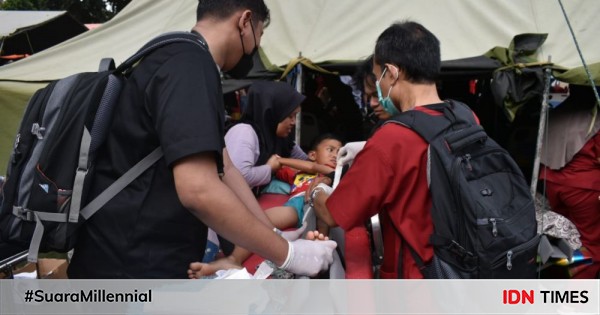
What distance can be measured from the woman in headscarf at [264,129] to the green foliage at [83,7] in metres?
17.5

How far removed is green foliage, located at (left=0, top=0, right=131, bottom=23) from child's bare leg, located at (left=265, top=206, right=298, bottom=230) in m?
18.3

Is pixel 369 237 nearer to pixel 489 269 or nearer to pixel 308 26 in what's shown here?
pixel 489 269

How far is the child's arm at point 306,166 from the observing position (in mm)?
3645

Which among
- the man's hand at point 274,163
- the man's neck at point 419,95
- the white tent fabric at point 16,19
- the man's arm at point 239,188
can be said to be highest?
the white tent fabric at point 16,19

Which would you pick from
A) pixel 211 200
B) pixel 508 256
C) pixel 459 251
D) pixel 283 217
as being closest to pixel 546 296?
pixel 508 256

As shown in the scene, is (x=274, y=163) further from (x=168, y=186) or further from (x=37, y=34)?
(x=37, y=34)

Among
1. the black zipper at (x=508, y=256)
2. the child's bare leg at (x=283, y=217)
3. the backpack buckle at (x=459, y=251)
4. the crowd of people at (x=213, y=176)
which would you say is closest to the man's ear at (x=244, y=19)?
the crowd of people at (x=213, y=176)

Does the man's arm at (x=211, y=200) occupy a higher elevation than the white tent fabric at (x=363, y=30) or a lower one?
lower

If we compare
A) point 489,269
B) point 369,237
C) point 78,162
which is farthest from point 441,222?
point 78,162

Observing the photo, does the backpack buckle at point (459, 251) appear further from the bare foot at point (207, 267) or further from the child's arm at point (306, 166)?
the child's arm at point (306, 166)

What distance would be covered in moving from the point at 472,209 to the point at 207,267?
94 cm

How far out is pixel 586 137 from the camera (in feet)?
12.6

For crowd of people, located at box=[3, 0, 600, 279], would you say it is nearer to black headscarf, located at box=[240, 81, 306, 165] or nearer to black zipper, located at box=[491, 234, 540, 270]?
black zipper, located at box=[491, 234, 540, 270]

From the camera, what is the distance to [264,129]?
3.67 meters
